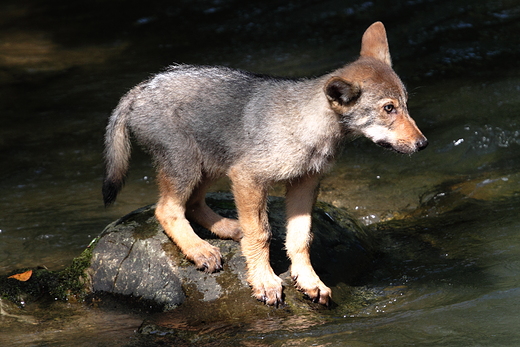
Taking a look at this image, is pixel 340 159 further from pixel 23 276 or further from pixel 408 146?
pixel 23 276

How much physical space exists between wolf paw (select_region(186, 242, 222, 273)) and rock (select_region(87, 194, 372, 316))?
0.07 metres

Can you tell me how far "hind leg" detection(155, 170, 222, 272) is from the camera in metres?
6.04

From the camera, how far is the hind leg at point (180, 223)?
6035 millimetres

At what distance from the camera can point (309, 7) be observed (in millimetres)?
16250

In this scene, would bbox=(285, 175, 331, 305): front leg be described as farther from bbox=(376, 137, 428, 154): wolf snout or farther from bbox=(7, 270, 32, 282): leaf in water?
bbox=(7, 270, 32, 282): leaf in water

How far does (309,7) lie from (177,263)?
11.6m

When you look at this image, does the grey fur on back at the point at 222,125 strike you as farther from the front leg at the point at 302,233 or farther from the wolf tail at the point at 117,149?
the front leg at the point at 302,233

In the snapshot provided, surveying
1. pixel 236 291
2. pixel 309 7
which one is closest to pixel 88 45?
pixel 309 7

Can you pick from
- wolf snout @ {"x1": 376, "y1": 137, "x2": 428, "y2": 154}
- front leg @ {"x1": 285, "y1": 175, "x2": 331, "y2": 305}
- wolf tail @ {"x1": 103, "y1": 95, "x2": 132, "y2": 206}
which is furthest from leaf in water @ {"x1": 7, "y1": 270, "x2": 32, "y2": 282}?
wolf snout @ {"x1": 376, "y1": 137, "x2": 428, "y2": 154}

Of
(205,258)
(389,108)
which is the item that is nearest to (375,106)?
(389,108)

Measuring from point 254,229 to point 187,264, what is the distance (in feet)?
2.56

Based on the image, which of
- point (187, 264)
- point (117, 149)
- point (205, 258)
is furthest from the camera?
point (117, 149)

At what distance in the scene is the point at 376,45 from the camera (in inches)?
247

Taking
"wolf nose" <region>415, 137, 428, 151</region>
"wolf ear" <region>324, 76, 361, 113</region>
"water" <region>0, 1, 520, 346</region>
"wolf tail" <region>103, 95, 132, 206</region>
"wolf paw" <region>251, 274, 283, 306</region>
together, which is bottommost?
"water" <region>0, 1, 520, 346</region>
